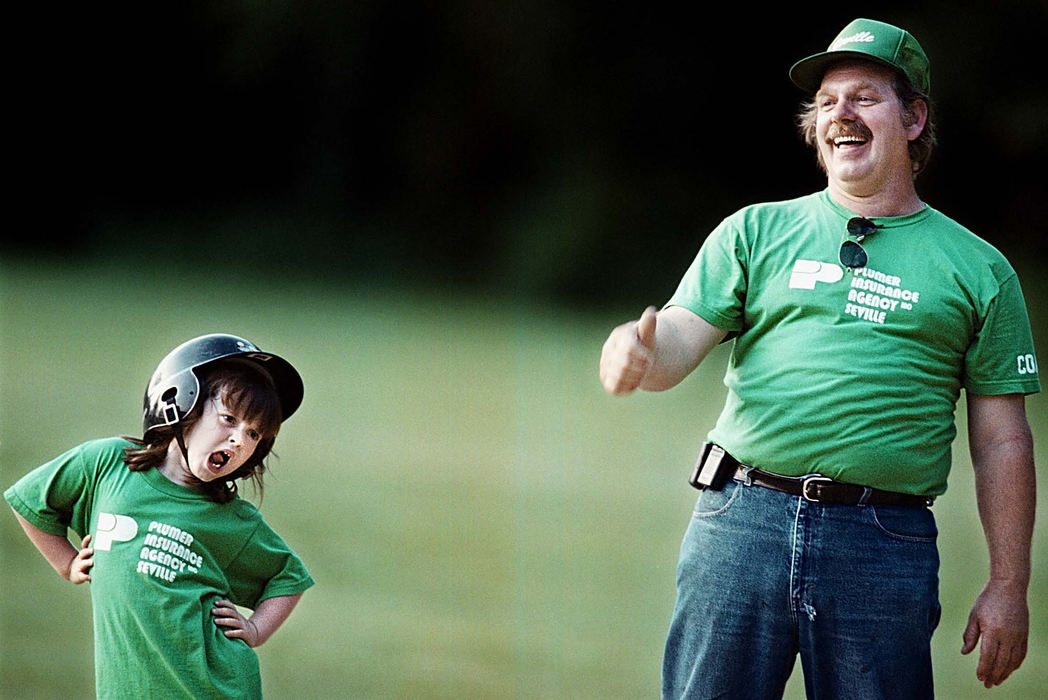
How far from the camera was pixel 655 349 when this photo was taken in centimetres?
255

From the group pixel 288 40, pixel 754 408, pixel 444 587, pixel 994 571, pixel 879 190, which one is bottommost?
pixel 444 587

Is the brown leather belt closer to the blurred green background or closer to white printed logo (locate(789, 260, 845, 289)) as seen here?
white printed logo (locate(789, 260, 845, 289))

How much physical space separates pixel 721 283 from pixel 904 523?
0.59 meters

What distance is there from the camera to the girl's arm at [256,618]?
2482 mm

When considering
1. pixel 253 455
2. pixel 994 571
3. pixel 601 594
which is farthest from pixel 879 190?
pixel 601 594

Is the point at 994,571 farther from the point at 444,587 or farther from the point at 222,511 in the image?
the point at 444,587

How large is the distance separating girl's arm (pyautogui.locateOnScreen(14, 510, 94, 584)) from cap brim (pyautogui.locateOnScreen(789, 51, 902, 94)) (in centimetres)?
167

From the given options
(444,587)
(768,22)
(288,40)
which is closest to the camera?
(444,587)

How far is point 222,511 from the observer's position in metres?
2.52

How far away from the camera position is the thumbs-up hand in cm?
246

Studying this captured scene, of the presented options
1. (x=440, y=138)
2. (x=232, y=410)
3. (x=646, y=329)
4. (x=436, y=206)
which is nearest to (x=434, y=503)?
(x=232, y=410)

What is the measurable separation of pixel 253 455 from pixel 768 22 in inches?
671

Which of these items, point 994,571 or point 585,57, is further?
point 585,57

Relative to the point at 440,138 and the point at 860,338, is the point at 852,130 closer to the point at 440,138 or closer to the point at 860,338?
the point at 860,338
